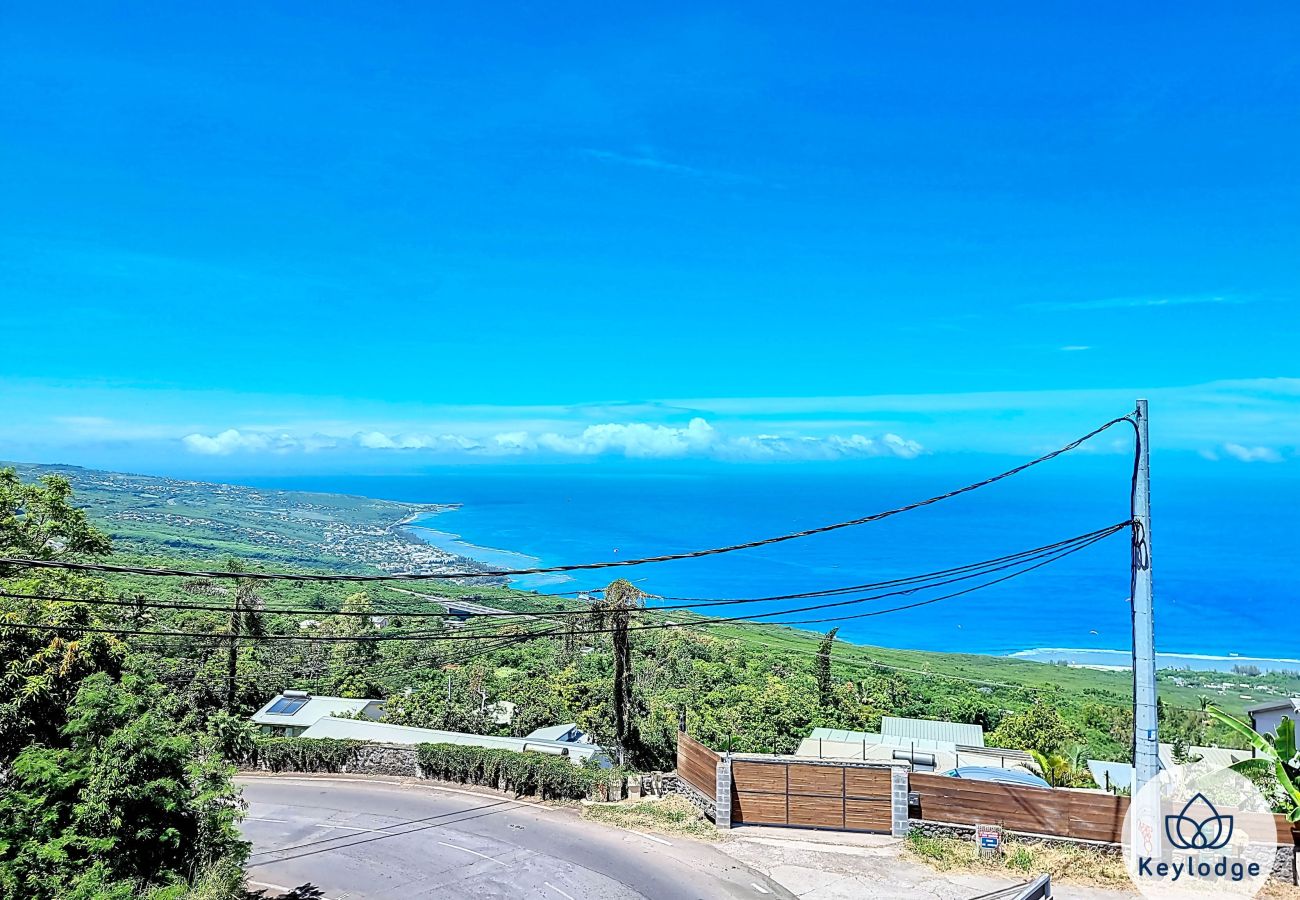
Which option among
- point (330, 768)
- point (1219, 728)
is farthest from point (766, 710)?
point (1219, 728)

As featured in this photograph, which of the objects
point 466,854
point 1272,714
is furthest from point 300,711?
point 1272,714

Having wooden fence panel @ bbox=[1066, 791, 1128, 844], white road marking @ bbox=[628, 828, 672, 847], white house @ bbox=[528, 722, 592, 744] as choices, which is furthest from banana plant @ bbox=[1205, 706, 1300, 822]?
white house @ bbox=[528, 722, 592, 744]

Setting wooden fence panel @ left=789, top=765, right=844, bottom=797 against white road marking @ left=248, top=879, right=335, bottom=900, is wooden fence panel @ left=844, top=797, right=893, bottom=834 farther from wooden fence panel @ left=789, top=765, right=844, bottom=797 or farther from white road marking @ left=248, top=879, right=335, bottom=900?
white road marking @ left=248, top=879, right=335, bottom=900

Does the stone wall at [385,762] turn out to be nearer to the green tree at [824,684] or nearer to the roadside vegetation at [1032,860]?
the roadside vegetation at [1032,860]

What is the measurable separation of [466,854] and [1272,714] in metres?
28.8

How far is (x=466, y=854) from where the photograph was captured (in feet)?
55.1

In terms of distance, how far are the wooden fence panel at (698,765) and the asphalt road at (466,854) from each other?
1.53 metres

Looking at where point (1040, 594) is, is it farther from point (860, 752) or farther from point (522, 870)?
point (522, 870)

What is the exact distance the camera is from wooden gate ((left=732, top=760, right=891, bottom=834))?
1720 cm

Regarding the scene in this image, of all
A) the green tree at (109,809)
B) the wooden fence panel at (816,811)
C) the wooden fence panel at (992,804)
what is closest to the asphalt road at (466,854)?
the wooden fence panel at (816,811)

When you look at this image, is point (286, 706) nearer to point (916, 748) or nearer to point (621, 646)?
point (621, 646)

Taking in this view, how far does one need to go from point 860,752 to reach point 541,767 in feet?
43.0

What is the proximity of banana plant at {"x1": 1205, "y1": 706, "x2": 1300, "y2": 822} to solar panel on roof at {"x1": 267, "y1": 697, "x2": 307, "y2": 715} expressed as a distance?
104ft

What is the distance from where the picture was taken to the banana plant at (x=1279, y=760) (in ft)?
43.9
